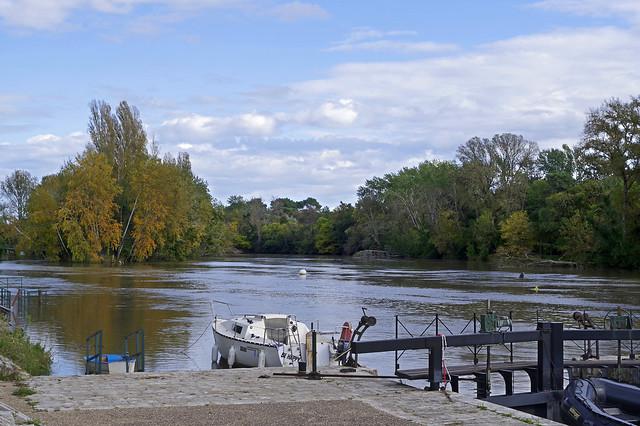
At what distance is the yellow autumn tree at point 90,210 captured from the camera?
91812 mm

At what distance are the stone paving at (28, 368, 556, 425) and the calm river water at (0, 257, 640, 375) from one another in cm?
748

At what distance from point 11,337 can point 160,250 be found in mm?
82369

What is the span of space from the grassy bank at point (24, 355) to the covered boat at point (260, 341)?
5768mm

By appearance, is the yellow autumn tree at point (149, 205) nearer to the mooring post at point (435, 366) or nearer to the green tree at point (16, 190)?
the green tree at point (16, 190)

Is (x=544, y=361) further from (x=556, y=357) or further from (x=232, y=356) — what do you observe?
(x=232, y=356)

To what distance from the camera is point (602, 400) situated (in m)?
16.1

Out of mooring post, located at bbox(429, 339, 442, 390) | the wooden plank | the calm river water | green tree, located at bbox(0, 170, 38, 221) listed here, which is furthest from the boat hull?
green tree, located at bbox(0, 170, 38, 221)

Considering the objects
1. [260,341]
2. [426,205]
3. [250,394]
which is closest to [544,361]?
[250,394]

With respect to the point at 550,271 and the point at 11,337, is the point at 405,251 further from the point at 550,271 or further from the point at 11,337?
the point at 11,337

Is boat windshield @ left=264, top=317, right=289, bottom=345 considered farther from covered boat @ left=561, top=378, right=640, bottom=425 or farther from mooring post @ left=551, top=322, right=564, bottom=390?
covered boat @ left=561, top=378, right=640, bottom=425

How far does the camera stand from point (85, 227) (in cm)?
9375

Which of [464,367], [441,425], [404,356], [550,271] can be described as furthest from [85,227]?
[441,425]

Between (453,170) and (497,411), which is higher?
(453,170)

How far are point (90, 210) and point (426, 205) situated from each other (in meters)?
57.7
